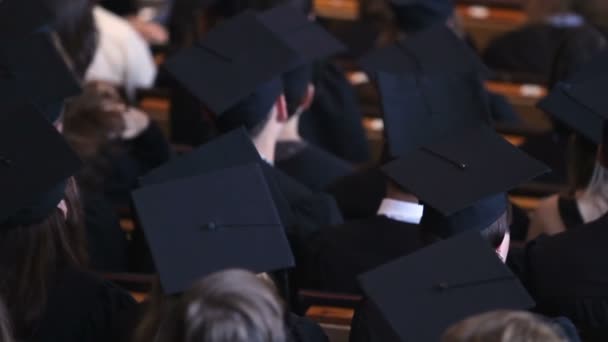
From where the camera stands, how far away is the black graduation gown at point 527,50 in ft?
22.6

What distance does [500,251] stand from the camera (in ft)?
10.6

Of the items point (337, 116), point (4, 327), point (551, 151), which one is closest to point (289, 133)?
point (337, 116)

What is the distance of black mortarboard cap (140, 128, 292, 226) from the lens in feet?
11.9

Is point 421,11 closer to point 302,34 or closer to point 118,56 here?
point 302,34

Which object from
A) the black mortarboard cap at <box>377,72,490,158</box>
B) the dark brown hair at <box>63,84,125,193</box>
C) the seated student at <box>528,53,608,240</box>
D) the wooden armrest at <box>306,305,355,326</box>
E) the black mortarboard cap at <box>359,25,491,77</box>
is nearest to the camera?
the wooden armrest at <box>306,305,355,326</box>

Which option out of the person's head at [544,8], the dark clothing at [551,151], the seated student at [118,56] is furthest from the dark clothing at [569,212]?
the person's head at [544,8]

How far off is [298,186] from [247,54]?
68 centimetres

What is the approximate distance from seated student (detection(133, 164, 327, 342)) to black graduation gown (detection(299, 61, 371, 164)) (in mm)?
2575

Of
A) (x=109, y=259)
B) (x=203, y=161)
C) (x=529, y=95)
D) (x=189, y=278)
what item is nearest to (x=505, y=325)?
(x=189, y=278)

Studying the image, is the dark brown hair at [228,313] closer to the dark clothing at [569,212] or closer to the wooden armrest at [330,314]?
the wooden armrest at [330,314]

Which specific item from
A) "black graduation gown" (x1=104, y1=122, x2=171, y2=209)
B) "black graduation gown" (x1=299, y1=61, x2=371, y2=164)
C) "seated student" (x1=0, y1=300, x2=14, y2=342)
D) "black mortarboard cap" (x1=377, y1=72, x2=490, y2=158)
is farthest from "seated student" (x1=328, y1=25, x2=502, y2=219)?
"seated student" (x1=0, y1=300, x2=14, y2=342)

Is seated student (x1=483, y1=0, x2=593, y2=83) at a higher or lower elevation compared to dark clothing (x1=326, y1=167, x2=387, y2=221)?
lower

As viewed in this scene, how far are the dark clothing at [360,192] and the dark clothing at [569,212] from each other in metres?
0.60

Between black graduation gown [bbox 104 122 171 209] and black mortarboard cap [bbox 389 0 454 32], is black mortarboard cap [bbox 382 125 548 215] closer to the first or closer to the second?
black graduation gown [bbox 104 122 171 209]
